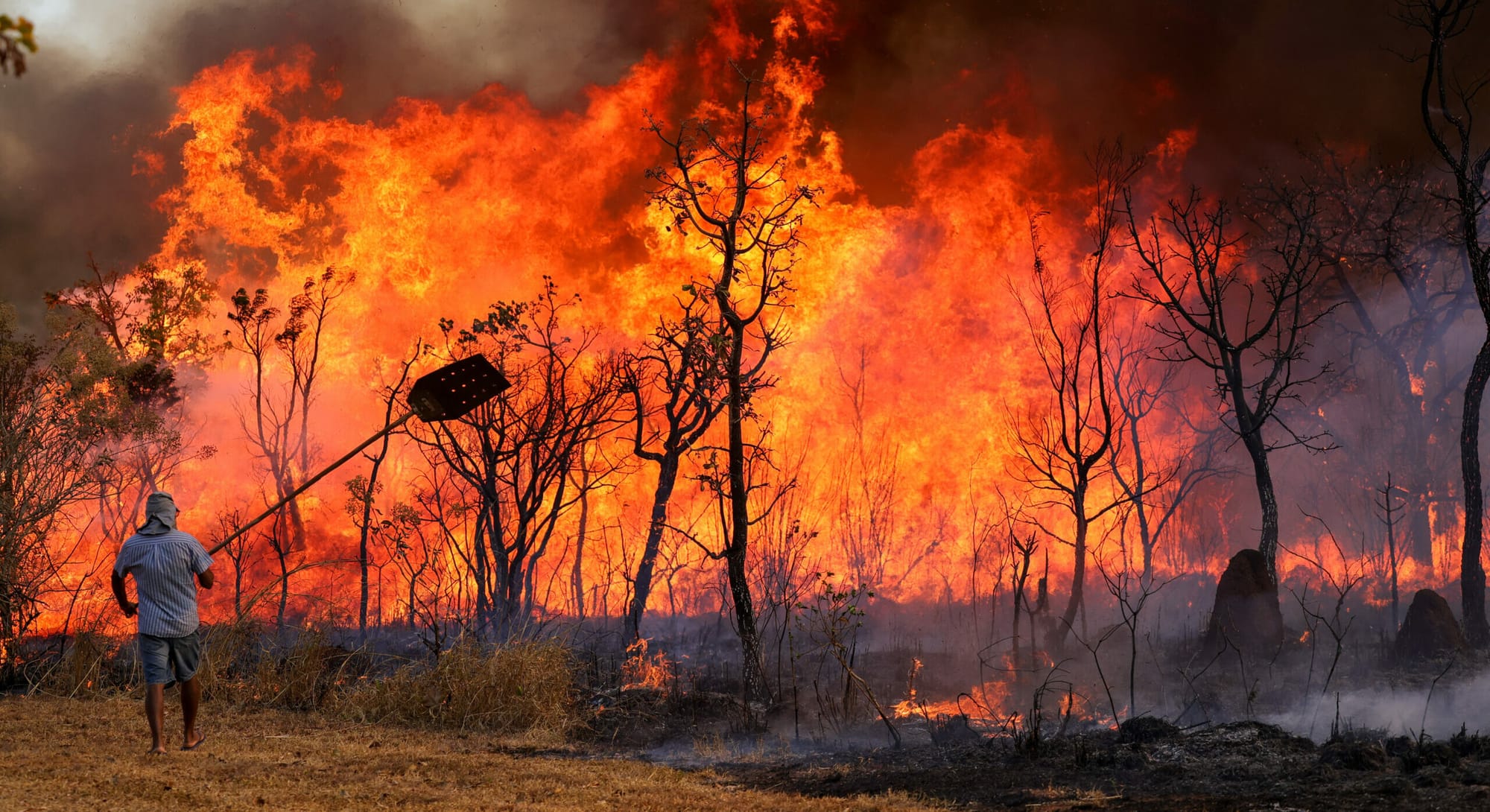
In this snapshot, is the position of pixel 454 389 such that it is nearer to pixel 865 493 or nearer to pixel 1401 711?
pixel 1401 711

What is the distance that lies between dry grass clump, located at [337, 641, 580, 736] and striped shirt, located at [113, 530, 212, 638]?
3.21 m

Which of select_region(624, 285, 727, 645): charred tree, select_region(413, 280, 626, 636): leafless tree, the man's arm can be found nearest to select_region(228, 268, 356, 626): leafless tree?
select_region(413, 280, 626, 636): leafless tree

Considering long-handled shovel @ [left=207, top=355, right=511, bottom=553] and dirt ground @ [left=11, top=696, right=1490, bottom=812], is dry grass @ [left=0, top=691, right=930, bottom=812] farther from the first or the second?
long-handled shovel @ [left=207, top=355, right=511, bottom=553]

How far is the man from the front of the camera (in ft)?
28.2

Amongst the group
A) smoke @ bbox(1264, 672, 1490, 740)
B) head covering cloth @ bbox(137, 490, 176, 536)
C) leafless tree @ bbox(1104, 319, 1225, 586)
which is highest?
leafless tree @ bbox(1104, 319, 1225, 586)

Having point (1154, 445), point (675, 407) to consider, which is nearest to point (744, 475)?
Result: point (675, 407)

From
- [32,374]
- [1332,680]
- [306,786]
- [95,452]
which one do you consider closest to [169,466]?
[95,452]

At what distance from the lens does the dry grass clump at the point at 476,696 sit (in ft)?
37.7

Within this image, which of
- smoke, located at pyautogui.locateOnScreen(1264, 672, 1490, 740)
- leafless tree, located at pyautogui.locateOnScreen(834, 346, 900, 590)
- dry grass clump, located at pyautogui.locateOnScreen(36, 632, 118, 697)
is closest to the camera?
smoke, located at pyautogui.locateOnScreen(1264, 672, 1490, 740)

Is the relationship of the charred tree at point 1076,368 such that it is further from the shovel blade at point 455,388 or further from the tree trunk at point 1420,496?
the shovel blade at point 455,388

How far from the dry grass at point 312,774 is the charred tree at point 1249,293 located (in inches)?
439

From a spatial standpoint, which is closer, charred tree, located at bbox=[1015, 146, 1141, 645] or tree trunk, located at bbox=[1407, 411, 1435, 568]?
charred tree, located at bbox=[1015, 146, 1141, 645]

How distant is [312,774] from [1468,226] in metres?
14.0

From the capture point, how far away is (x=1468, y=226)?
1302 cm
